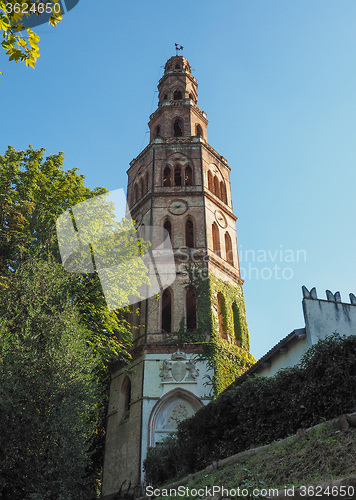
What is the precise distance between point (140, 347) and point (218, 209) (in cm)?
951

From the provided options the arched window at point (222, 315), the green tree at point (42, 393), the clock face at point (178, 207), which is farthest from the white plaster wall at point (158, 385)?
the clock face at point (178, 207)

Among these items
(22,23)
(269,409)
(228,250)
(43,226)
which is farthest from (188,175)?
(22,23)

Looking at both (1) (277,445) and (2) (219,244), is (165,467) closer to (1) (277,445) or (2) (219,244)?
(1) (277,445)

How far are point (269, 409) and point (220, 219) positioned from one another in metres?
15.6

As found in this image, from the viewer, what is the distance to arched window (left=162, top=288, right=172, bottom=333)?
22217 mm

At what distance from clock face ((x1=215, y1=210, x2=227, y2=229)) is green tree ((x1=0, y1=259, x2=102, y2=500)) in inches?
485

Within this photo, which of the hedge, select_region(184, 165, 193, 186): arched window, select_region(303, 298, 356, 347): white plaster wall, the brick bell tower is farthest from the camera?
select_region(184, 165, 193, 186): arched window

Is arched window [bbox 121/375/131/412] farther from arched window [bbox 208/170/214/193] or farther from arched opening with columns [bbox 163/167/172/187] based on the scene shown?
arched window [bbox 208/170/214/193]

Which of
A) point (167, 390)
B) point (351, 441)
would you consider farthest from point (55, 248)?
point (351, 441)

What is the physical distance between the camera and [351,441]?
23.7 feet

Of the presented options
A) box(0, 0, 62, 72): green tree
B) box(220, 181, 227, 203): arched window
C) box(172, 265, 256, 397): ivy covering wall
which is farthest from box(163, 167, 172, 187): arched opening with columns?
box(0, 0, 62, 72): green tree

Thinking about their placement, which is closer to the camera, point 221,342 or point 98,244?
point 98,244

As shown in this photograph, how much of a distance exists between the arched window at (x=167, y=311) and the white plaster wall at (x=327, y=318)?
9384mm

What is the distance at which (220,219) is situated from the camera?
83.9ft
